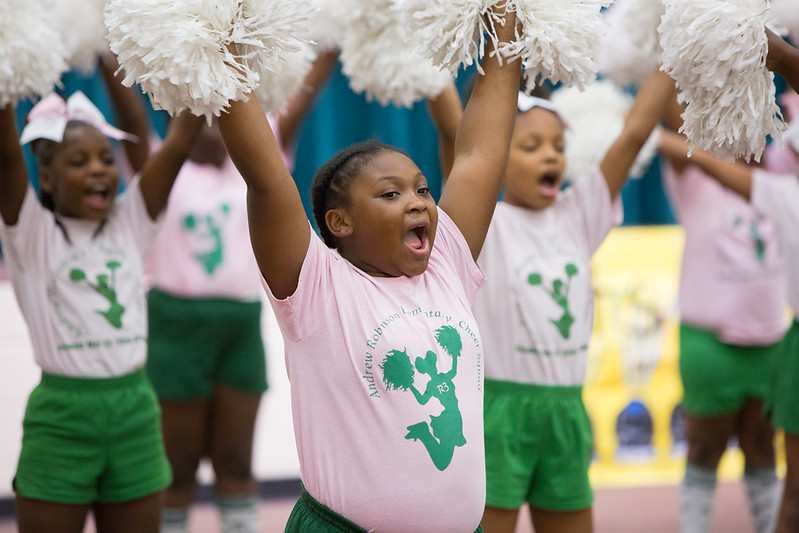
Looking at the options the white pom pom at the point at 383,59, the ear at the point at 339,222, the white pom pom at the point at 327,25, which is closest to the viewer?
the ear at the point at 339,222

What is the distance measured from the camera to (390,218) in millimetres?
1581

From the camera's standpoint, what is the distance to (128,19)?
4.62 ft

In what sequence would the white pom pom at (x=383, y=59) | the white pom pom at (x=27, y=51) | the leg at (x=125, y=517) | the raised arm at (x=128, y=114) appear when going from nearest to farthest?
the white pom pom at (x=27, y=51) < the white pom pom at (x=383, y=59) < the leg at (x=125, y=517) < the raised arm at (x=128, y=114)

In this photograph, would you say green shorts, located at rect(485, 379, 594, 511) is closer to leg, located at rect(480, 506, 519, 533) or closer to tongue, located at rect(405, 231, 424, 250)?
leg, located at rect(480, 506, 519, 533)

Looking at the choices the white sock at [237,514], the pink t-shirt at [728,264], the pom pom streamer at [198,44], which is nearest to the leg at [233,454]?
the white sock at [237,514]

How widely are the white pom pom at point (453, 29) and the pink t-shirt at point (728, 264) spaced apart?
5.58 ft

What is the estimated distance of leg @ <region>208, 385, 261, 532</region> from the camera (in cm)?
317

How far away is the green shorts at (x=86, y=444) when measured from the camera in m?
2.23

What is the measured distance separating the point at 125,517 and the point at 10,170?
87cm

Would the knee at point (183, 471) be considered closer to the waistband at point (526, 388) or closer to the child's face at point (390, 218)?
the waistband at point (526, 388)

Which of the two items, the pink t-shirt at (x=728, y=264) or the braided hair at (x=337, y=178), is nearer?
the braided hair at (x=337, y=178)

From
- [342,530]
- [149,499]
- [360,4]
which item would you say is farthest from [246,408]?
[342,530]

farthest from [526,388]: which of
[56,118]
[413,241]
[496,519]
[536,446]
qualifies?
[56,118]

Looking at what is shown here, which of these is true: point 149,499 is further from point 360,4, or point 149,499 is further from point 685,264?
point 685,264
